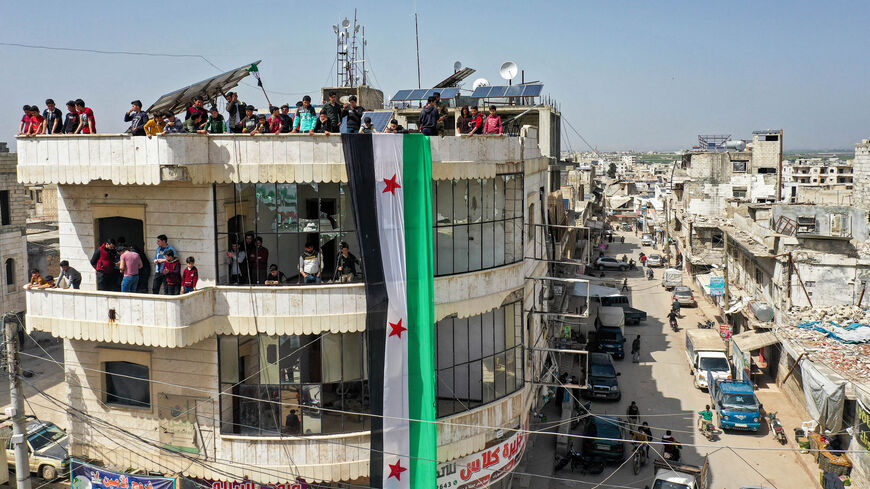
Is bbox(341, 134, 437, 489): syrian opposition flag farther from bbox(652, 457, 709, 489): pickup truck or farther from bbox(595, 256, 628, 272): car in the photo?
bbox(595, 256, 628, 272): car

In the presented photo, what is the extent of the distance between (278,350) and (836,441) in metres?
20.6

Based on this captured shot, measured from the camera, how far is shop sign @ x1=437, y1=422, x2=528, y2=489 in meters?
17.2

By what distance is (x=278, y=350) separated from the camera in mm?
15828

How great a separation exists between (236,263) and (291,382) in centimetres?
289

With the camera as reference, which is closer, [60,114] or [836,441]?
[60,114]

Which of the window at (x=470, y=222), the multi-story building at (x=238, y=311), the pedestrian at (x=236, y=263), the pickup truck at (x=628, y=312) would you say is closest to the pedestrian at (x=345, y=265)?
the multi-story building at (x=238, y=311)

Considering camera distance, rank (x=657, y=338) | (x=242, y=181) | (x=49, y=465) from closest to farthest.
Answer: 1. (x=242, y=181)
2. (x=49, y=465)
3. (x=657, y=338)

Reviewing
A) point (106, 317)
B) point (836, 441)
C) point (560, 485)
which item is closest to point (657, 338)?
point (836, 441)

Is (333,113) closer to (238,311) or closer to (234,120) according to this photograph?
(234,120)

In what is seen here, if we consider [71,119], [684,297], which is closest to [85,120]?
[71,119]

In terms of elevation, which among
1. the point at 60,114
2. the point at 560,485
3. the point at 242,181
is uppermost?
the point at 60,114

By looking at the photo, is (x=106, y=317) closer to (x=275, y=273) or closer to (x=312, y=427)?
(x=275, y=273)

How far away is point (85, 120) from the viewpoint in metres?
16.8

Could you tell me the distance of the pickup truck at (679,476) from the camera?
2205 cm
